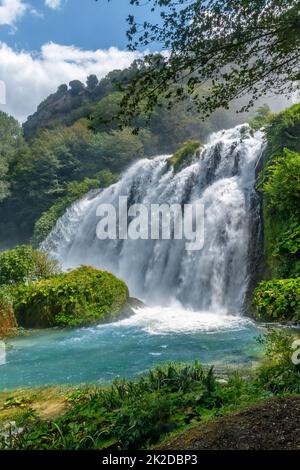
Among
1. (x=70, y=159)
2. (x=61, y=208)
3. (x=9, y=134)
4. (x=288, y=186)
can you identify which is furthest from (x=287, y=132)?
(x=9, y=134)

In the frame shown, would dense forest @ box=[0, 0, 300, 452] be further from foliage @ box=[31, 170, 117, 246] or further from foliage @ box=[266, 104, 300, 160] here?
foliage @ box=[31, 170, 117, 246]

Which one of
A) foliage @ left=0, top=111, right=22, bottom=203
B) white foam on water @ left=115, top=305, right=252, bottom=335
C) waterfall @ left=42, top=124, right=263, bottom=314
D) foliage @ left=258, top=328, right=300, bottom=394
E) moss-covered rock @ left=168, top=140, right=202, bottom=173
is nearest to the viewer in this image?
foliage @ left=258, top=328, right=300, bottom=394

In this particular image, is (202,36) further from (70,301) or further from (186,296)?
(186,296)

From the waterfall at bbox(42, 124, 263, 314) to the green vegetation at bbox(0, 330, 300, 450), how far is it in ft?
29.7

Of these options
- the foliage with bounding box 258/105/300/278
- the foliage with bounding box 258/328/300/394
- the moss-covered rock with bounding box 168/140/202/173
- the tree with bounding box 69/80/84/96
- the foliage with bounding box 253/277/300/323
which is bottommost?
the foliage with bounding box 258/328/300/394

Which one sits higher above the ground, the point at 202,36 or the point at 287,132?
the point at 287,132

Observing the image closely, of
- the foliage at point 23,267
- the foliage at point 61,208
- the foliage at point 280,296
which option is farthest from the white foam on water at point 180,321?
the foliage at point 61,208

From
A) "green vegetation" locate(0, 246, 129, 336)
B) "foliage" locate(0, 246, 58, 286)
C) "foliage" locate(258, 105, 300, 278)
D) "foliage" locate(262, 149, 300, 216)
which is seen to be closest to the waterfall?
"foliage" locate(258, 105, 300, 278)

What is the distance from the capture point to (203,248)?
1741cm

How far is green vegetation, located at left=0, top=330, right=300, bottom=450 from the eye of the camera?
4668 millimetres

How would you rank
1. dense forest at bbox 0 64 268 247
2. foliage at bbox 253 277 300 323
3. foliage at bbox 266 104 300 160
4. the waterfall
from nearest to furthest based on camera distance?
foliage at bbox 253 277 300 323 → foliage at bbox 266 104 300 160 → the waterfall → dense forest at bbox 0 64 268 247

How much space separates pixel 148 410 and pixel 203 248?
12.7 meters

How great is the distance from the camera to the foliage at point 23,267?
52.6ft

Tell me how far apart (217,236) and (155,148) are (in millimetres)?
27981
